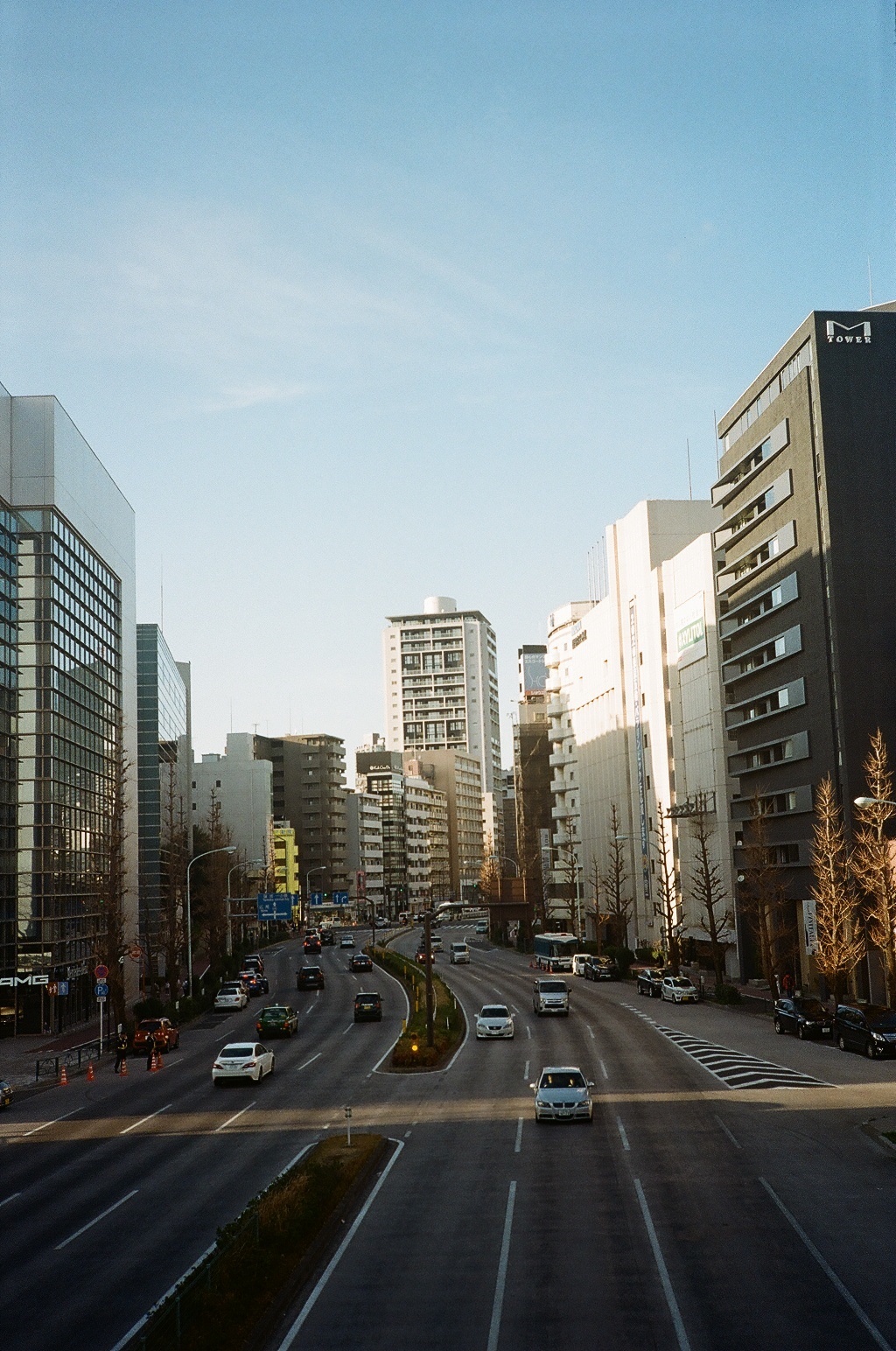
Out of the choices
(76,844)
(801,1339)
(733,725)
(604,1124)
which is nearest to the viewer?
Result: (801,1339)

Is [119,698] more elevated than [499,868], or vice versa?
[119,698]

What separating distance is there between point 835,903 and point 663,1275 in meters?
43.6

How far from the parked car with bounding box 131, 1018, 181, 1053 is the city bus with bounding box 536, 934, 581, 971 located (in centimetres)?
4672

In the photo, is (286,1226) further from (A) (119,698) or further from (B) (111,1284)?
(A) (119,698)

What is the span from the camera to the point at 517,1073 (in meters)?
44.4

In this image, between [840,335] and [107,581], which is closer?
[840,335]

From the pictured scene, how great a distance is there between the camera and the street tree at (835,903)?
194 feet

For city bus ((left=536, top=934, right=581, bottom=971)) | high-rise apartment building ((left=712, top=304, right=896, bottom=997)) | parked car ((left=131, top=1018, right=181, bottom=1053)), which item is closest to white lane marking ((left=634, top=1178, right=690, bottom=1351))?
parked car ((left=131, top=1018, right=181, bottom=1053))

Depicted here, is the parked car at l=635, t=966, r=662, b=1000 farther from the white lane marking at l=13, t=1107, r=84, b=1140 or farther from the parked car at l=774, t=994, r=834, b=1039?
the white lane marking at l=13, t=1107, r=84, b=1140

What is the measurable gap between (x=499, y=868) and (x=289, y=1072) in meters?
143

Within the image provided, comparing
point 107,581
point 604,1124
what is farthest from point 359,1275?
point 107,581

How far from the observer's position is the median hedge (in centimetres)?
4769

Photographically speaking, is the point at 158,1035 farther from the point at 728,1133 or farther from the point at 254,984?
the point at 728,1133

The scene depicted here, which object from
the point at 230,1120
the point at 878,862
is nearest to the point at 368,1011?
the point at 878,862
